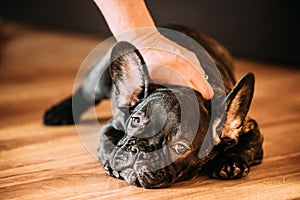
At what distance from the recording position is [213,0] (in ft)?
13.9

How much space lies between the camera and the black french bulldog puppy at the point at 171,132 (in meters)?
1.91

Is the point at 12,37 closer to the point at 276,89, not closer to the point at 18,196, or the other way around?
the point at 276,89

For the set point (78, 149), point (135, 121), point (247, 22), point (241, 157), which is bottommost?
point (247, 22)

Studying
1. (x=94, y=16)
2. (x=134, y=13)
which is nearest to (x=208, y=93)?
(x=134, y=13)

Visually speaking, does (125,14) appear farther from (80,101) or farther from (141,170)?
(80,101)

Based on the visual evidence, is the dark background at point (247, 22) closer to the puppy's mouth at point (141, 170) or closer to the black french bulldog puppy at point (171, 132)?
the black french bulldog puppy at point (171, 132)

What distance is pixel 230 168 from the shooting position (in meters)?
2.05

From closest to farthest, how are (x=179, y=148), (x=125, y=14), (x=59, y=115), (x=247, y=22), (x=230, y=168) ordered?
1. (x=179, y=148)
2. (x=230, y=168)
3. (x=125, y=14)
4. (x=59, y=115)
5. (x=247, y=22)

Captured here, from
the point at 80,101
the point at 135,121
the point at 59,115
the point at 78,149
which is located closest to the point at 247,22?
the point at 80,101

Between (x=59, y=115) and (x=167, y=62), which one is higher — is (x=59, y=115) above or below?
below

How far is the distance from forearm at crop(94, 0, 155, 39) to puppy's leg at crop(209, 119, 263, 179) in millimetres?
595

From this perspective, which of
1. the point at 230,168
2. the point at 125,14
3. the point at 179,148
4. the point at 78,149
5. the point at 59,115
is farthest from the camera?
the point at 59,115

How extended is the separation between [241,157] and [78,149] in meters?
0.76

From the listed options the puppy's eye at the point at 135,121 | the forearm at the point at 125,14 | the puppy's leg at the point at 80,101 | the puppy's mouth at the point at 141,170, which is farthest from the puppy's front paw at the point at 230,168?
the puppy's leg at the point at 80,101
